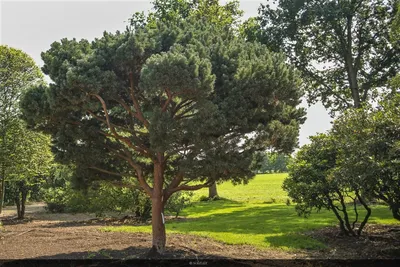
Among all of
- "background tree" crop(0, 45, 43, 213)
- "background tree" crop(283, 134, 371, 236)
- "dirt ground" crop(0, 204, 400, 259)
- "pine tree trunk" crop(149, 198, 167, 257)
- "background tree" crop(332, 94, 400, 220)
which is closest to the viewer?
"background tree" crop(332, 94, 400, 220)

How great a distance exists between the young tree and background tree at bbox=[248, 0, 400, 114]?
641 inches

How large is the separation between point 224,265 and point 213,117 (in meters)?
3.56

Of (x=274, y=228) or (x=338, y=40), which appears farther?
(x=338, y=40)

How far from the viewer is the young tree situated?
27.5ft

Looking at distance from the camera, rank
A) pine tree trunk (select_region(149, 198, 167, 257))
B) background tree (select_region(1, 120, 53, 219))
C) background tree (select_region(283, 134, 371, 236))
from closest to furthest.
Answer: pine tree trunk (select_region(149, 198, 167, 257))
background tree (select_region(283, 134, 371, 236))
background tree (select_region(1, 120, 53, 219))

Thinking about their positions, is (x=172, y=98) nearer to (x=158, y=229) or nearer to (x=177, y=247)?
(x=158, y=229)

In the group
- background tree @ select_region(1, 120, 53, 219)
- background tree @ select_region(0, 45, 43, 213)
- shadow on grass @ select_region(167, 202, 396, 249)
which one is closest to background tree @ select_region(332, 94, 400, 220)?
shadow on grass @ select_region(167, 202, 396, 249)

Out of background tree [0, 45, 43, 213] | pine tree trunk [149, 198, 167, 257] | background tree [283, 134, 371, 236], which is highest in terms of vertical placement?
background tree [0, 45, 43, 213]

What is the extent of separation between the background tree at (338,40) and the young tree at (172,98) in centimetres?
1628

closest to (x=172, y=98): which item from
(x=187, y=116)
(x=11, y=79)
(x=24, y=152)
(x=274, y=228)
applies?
(x=187, y=116)

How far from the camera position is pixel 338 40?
2720 cm

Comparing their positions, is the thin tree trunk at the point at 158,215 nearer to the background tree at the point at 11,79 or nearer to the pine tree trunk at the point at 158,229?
the pine tree trunk at the point at 158,229

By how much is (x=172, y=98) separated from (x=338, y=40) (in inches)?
854

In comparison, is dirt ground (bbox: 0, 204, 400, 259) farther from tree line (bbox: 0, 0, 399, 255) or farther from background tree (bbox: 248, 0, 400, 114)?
background tree (bbox: 248, 0, 400, 114)
